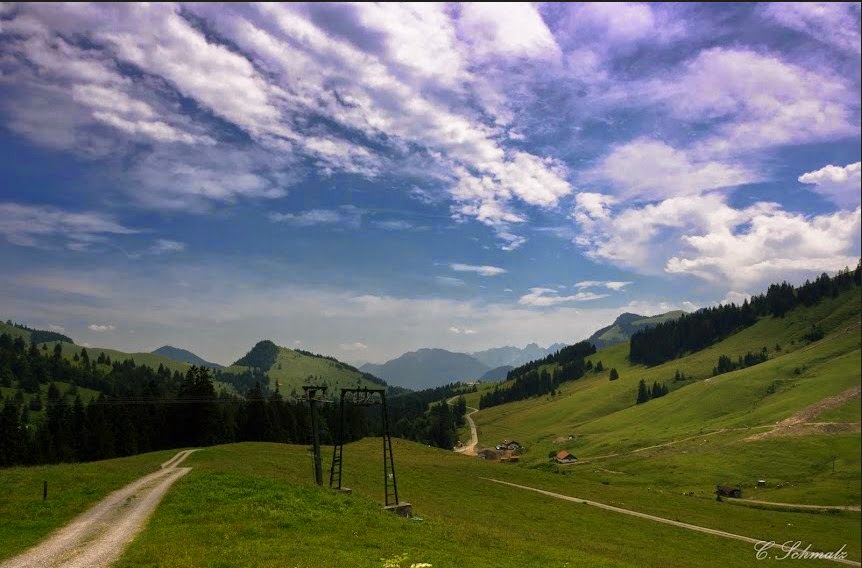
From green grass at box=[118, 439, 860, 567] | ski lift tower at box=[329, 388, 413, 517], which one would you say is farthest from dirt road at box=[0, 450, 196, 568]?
ski lift tower at box=[329, 388, 413, 517]

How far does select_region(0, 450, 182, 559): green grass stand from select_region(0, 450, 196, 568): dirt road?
0.97 metres

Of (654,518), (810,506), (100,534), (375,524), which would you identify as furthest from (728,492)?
(100,534)

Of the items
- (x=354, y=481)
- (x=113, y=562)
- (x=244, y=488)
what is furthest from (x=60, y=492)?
(x=354, y=481)

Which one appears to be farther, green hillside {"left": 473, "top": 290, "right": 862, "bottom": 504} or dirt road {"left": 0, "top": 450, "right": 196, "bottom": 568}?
green hillside {"left": 473, "top": 290, "right": 862, "bottom": 504}

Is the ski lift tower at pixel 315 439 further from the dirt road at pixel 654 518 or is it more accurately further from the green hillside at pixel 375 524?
the dirt road at pixel 654 518

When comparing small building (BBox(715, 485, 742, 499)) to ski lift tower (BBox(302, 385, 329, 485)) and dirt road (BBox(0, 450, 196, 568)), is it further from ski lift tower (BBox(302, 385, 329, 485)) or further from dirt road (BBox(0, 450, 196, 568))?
dirt road (BBox(0, 450, 196, 568))

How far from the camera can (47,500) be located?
3541cm

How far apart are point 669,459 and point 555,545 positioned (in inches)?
4828

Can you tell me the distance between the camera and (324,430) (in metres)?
140

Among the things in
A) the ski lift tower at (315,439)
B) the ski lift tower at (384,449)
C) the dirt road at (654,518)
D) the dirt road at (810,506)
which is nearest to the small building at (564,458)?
the dirt road at (810,506)

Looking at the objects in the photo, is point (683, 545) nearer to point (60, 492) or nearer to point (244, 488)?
point (244, 488)

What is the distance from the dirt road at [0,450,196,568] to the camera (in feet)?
75.4

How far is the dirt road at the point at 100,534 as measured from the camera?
23.0 meters

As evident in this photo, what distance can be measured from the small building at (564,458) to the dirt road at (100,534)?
150400mm
